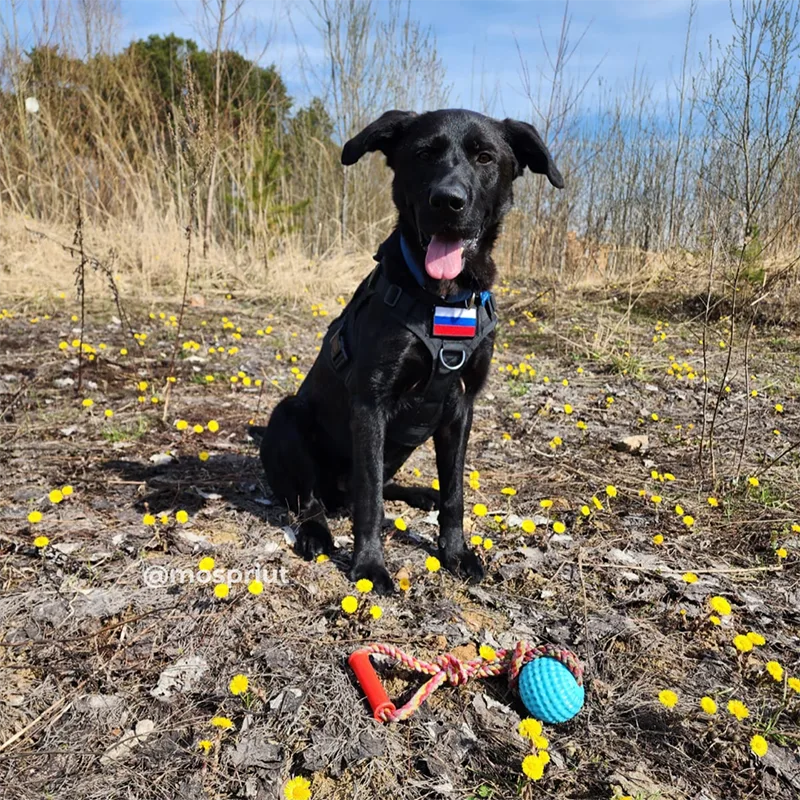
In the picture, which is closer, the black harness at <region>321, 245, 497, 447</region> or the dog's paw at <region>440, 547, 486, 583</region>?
the black harness at <region>321, 245, 497, 447</region>

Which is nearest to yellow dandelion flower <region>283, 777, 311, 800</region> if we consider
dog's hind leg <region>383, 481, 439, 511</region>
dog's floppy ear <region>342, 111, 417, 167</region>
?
dog's hind leg <region>383, 481, 439, 511</region>

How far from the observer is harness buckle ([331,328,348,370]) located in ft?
7.72

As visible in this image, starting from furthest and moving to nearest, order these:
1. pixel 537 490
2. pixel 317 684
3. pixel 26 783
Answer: pixel 537 490 → pixel 317 684 → pixel 26 783

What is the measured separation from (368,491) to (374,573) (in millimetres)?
285

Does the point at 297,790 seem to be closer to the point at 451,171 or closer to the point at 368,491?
the point at 368,491

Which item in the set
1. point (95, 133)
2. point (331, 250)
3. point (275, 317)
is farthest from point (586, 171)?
point (95, 133)

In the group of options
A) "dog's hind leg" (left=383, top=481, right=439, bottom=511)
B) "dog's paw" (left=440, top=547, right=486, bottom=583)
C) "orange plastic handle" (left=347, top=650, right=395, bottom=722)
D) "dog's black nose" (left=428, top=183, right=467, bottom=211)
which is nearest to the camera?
"orange plastic handle" (left=347, top=650, right=395, bottom=722)

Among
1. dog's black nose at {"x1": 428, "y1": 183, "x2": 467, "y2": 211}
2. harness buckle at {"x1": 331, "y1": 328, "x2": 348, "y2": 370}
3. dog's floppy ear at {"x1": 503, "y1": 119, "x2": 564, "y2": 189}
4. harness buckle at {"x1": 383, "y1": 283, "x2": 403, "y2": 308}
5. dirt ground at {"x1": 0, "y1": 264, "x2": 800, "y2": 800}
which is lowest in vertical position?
dirt ground at {"x1": 0, "y1": 264, "x2": 800, "y2": 800}

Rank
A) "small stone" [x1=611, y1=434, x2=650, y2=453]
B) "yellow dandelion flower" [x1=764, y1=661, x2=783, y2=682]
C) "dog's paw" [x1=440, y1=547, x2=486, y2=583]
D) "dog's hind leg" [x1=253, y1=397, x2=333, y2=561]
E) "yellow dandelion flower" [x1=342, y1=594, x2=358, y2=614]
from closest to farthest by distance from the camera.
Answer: "yellow dandelion flower" [x1=764, y1=661, x2=783, y2=682], "yellow dandelion flower" [x1=342, y1=594, x2=358, y2=614], "dog's paw" [x1=440, y1=547, x2=486, y2=583], "dog's hind leg" [x1=253, y1=397, x2=333, y2=561], "small stone" [x1=611, y1=434, x2=650, y2=453]

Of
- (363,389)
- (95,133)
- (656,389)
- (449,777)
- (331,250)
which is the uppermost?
(95,133)

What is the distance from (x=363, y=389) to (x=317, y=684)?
3.11ft

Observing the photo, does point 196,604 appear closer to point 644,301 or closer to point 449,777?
point 449,777

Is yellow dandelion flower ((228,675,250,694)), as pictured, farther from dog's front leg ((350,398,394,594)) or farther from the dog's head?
the dog's head

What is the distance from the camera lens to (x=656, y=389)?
4812mm
